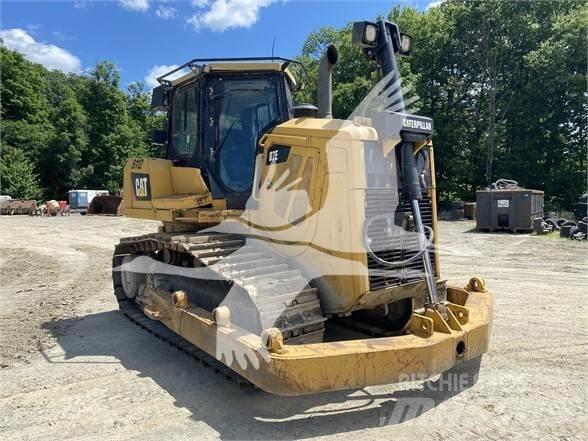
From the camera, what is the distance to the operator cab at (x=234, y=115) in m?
5.14

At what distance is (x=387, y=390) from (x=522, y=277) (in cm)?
559

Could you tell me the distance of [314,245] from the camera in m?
3.95

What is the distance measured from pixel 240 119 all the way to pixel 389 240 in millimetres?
2292

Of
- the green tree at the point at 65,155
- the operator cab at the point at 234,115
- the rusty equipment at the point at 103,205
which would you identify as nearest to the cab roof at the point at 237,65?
the operator cab at the point at 234,115

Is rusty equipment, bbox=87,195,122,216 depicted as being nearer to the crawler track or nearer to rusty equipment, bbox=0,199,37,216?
rusty equipment, bbox=0,199,37,216

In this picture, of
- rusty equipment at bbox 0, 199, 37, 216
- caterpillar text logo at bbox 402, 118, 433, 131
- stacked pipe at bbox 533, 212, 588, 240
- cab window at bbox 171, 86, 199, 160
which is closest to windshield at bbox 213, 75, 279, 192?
cab window at bbox 171, 86, 199, 160

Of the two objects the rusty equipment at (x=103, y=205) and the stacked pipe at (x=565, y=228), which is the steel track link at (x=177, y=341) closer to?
the stacked pipe at (x=565, y=228)

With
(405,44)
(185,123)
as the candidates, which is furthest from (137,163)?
(405,44)

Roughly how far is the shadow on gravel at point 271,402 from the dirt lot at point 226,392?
1 centimetres

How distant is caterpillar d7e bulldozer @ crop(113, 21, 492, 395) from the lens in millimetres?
3320

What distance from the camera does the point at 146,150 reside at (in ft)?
140

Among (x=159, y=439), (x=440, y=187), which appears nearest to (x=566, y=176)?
(x=440, y=187)

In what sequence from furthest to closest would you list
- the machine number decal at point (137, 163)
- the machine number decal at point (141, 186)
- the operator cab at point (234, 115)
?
the machine number decal at point (137, 163)
the machine number decal at point (141, 186)
the operator cab at point (234, 115)

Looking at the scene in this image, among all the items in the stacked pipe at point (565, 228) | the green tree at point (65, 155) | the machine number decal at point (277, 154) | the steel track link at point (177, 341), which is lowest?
the steel track link at point (177, 341)
